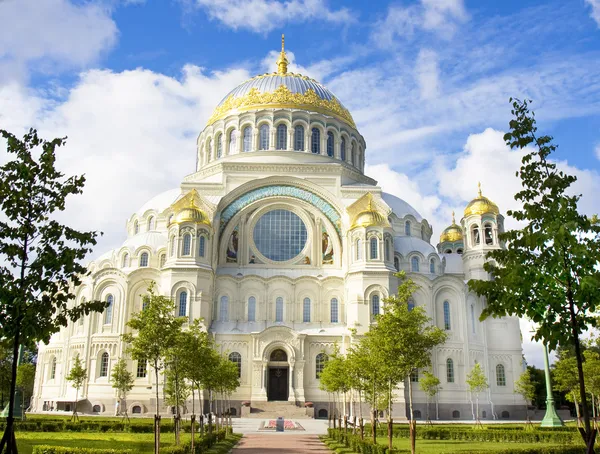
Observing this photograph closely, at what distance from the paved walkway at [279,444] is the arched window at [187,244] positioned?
56.5 ft

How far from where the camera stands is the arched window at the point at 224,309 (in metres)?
43.8

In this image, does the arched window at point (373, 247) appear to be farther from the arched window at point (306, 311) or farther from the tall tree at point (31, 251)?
the tall tree at point (31, 251)

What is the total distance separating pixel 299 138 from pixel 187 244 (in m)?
15.7

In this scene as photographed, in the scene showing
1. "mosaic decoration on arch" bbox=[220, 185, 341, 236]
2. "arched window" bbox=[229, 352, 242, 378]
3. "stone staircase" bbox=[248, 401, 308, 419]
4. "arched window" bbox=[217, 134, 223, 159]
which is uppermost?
"arched window" bbox=[217, 134, 223, 159]

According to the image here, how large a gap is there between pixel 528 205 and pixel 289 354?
106ft

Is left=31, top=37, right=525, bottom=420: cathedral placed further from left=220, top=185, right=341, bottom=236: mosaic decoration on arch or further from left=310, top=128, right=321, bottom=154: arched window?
left=310, top=128, right=321, bottom=154: arched window

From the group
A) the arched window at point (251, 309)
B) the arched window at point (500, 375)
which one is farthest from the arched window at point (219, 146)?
the arched window at point (500, 375)

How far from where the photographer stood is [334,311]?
44312mm

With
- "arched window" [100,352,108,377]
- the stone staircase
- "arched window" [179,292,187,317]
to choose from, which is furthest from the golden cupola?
"arched window" [100,352,108,377]

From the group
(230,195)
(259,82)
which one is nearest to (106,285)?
(230,195)

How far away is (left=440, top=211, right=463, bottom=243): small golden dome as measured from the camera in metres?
59.8

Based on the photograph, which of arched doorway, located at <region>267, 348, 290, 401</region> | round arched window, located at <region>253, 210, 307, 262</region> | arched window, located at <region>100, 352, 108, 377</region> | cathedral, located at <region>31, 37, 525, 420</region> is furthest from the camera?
round arched window, located at <region>253, 210, 307, 262</region>

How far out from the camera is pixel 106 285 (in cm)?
4475

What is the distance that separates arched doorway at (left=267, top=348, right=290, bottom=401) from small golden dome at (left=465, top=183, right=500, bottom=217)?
777 inches
